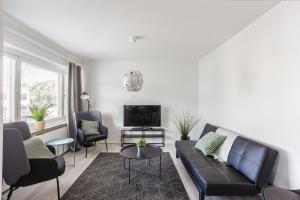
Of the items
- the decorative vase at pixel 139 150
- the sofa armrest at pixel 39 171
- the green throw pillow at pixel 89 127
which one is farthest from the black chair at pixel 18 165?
the green throw pillow at pixel 89 127

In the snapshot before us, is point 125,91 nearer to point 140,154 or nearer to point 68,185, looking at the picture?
point 140,154

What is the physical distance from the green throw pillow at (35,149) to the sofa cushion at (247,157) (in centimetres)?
263

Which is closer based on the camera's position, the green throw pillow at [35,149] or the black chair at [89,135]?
the green throw pillow at [35,149]

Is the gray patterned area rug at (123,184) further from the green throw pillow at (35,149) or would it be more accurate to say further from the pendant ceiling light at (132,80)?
the pendant ceiling light at (132,80)

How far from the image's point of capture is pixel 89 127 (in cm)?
436

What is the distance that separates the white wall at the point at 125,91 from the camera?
5.19m

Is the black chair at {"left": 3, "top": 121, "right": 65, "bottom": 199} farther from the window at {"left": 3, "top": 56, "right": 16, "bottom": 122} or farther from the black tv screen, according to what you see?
the black tv screen

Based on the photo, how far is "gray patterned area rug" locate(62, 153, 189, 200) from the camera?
8.03ft

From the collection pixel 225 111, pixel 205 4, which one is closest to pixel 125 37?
pixel 205 4

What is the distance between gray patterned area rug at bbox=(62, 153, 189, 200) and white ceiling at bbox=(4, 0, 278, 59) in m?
2.43

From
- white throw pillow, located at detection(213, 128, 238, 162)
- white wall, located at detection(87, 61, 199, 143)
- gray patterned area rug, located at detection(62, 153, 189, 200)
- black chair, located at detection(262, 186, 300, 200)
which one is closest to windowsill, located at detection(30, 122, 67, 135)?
gray patterned area rug, located at detection(62, 153, 189, 200)

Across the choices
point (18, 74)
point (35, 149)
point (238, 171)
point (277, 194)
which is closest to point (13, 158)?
point (35, 149)

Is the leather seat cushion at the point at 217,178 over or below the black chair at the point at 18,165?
below

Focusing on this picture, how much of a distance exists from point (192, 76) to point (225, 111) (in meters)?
2.02
